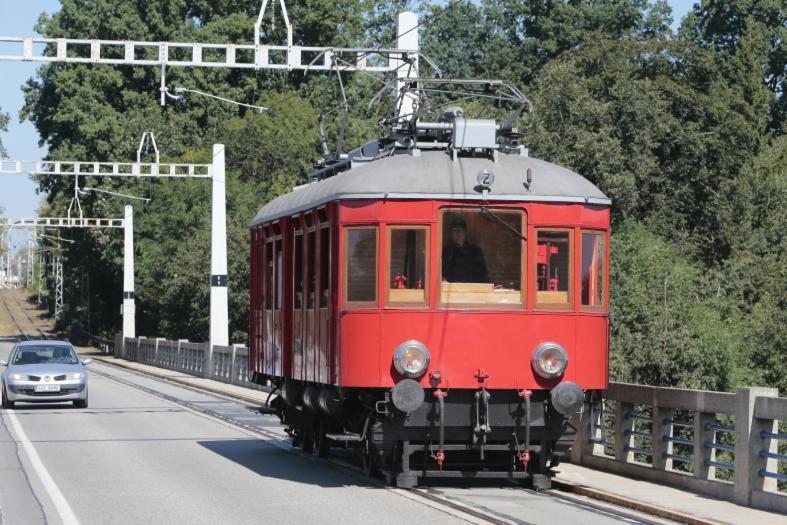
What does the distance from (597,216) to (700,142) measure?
49.9 meters

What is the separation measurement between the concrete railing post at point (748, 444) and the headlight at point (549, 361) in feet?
7.35

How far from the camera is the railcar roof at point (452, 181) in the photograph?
17.2 metres

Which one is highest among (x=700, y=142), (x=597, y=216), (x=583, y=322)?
(x=700, y=142)

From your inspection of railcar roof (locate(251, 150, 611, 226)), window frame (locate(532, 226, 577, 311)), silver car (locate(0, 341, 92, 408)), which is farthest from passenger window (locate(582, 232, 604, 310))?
silver car (locate(0, 341, 92, 408))

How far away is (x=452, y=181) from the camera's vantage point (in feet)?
56.9

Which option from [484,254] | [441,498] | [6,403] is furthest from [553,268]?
[6,403]

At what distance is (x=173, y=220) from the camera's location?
79812mm

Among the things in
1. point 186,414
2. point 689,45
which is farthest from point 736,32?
point 186,414

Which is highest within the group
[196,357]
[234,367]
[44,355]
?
[44,355]

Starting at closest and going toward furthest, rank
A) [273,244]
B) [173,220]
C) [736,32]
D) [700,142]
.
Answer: [273,244] → [700,142] → [173,220] → [736,32]

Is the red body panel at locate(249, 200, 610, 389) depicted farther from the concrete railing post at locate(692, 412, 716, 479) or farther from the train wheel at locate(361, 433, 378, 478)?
the concrete railing post at locate(692, 412, 716, 479)

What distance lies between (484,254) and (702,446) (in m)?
3.05

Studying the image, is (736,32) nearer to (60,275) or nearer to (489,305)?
(60,275)

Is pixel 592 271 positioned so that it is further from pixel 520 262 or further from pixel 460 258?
pixel 460 258
